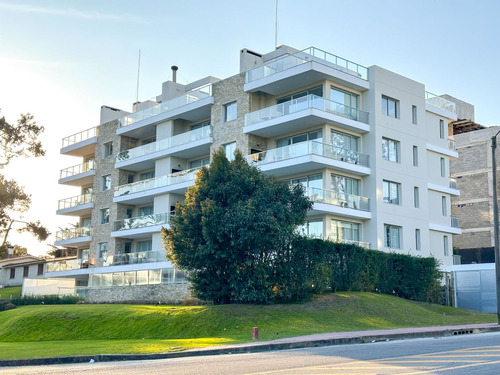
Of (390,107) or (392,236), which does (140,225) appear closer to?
(392,236)

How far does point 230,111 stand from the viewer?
46.5 meters

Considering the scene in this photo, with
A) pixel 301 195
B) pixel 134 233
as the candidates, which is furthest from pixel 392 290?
pixel 134 233

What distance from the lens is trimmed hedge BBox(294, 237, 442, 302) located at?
107ft

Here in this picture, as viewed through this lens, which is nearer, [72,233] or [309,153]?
[309,153]

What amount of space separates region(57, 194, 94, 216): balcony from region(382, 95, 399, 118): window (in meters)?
28.1

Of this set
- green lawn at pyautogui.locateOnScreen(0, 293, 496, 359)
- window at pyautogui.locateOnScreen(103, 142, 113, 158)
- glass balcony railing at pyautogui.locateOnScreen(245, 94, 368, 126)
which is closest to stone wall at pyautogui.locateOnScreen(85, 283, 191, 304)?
green lawn at pyautogui.locateOnScreen(0, 293, 496, 359)

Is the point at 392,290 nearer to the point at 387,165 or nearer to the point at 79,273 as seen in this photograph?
the point at 387,165

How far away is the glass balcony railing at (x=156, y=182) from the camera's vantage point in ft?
158

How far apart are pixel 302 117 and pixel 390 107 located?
26.5ft

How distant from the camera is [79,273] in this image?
5681cm

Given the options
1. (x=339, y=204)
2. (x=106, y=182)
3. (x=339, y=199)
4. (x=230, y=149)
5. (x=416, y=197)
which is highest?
(x=230, y=149)

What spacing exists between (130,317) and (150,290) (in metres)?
14.3

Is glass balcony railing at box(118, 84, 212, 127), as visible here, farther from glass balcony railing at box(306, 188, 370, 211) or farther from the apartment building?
glass balcony railing at box(306, 188, 370, 211)

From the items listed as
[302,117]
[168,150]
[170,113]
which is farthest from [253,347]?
[170,113]
